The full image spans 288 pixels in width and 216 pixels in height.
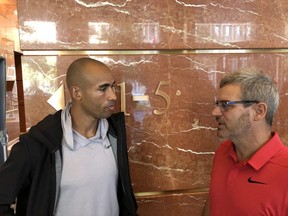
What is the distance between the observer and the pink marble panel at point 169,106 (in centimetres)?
146

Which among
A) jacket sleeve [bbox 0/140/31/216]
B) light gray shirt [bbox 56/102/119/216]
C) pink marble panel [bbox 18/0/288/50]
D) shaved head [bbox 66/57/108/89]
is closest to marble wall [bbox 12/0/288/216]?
pink marble panel [bbox 18/0/288/50]

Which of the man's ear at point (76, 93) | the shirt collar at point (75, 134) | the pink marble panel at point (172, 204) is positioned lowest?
the pink marble panel at point (172, 204)

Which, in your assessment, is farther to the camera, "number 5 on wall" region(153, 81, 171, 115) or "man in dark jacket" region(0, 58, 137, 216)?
"number 5 on wall" region(153, 81, 171, 115)

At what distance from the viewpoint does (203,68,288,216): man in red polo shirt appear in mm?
974

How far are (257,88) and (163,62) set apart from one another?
0.59 m

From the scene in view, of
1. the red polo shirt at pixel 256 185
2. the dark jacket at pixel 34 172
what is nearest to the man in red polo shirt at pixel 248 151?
the red polo shirt at pixel 256 185

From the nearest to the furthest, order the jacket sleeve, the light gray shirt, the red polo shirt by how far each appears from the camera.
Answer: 1. the red polo shirt
2. the jacket sleeve
3. the light gray shirt

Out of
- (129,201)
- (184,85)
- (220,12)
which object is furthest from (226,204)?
(220,12)

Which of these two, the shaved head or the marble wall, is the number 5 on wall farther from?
the shaved head

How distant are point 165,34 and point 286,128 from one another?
3.17ft

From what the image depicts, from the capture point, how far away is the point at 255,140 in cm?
110

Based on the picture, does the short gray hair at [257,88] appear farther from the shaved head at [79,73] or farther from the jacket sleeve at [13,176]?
the jacket sleeve at [13,176]

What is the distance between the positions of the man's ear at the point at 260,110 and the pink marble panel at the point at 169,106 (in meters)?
0.52

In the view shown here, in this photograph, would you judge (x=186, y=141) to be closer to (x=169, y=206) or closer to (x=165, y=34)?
(x=169, y=206)
